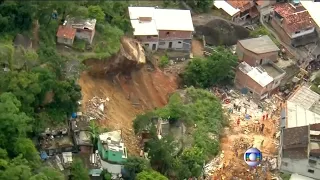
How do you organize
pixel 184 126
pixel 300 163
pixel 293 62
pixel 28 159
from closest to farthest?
pixel 28 159, pixel 300 163, pixel 184 126, pixel 293 62

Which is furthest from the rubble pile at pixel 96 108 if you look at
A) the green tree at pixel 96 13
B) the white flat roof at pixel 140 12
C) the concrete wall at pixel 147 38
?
the white flat roof at pixel 140 12

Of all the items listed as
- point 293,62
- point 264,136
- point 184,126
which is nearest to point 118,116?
point 184,126

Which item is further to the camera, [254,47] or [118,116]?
[254,47]

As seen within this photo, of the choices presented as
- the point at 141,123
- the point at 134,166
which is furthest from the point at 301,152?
the point at 134,166

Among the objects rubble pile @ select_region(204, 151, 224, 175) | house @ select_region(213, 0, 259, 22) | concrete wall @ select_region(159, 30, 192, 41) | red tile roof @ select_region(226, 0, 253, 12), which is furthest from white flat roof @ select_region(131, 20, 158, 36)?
rubble pile @ select_region(204, 151, 224, 175)

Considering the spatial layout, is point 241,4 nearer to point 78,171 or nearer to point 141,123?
point 141,123

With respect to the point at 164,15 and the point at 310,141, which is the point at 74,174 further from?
the point at 164,15
